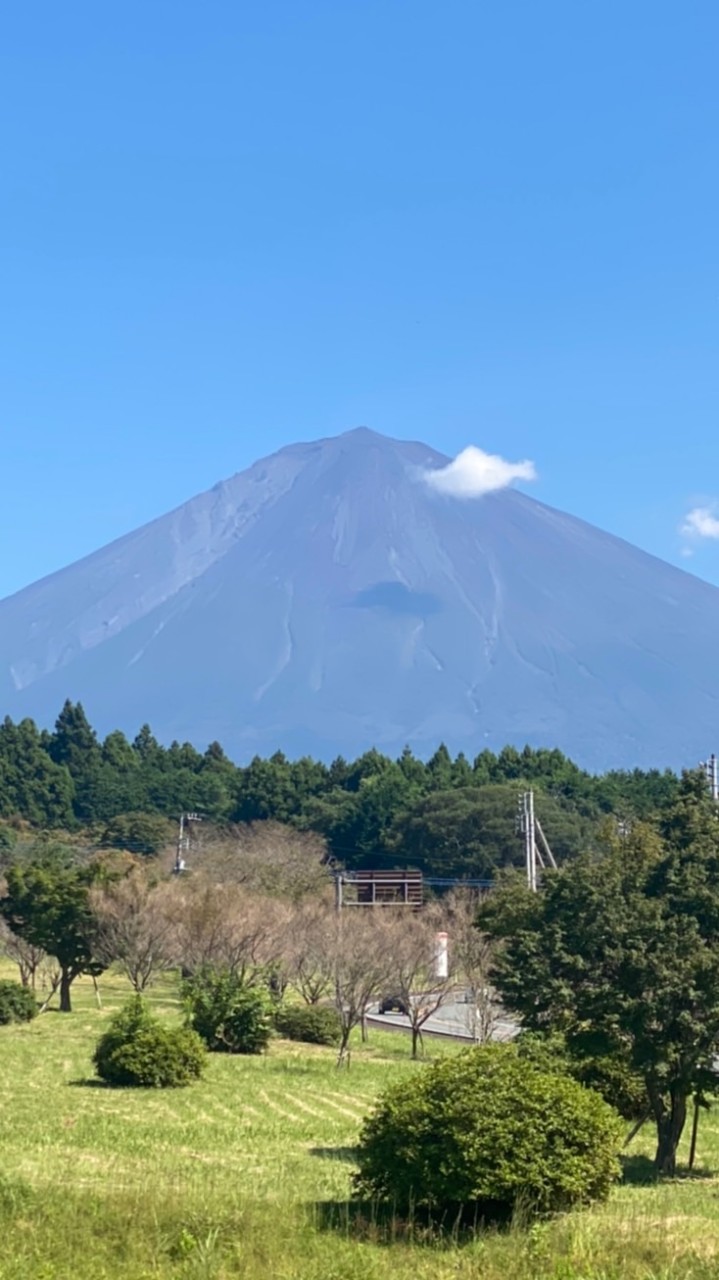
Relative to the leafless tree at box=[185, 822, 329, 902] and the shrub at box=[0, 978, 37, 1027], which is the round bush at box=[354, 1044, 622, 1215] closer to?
the shrub at box=[0, 978, 37, 1027]

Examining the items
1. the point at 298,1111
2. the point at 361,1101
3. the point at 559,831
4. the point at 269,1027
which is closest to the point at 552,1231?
the point at 298,1111

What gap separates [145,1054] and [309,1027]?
14342 millimetres

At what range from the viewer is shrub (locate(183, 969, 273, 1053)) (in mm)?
34062

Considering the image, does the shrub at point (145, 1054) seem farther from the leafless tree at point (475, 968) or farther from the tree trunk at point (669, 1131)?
the leafless tree at point (475, 968)

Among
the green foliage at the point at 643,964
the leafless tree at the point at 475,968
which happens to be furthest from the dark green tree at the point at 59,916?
the green foliage at the point at 643,964

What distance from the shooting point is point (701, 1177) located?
18109 millimetres

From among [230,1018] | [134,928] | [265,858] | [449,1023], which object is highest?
[265,858]

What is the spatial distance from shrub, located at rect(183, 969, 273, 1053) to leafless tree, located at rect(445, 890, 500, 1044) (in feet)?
18.7

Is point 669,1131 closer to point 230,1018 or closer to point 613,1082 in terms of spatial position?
point 613,1082

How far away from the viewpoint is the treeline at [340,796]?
7650 centimetres

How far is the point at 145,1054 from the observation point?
→ 2566cm

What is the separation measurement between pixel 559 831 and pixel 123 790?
3546 centimetres

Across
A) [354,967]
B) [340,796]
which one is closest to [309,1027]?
[354,967]

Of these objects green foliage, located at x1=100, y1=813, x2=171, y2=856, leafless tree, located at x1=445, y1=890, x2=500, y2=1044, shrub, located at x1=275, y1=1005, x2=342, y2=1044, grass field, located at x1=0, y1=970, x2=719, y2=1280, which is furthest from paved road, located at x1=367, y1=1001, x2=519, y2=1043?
green foliage, located at x1=100, y1=813, x2=171, y2=856
